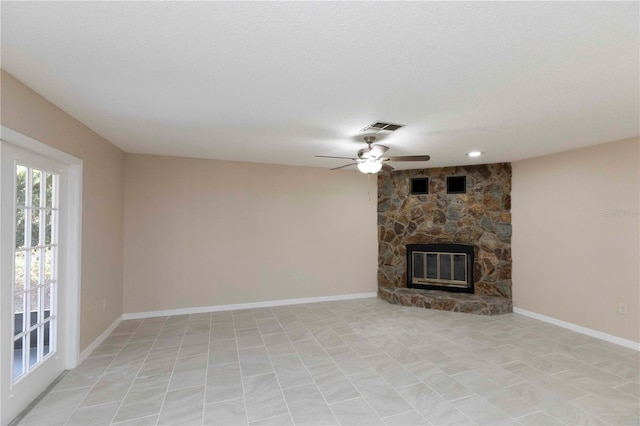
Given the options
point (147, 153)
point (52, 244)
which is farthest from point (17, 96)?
point (147, 153)

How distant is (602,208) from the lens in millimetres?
3652

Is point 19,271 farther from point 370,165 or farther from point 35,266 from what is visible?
point 370,165

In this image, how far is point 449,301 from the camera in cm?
466

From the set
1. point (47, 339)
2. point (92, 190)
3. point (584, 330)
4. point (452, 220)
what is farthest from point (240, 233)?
point (584, 330)

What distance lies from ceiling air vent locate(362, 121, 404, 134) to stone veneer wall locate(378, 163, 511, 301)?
2.56 metres

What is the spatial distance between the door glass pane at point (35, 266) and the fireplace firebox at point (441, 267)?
194 inches

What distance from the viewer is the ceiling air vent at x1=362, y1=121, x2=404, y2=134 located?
9.30 feet

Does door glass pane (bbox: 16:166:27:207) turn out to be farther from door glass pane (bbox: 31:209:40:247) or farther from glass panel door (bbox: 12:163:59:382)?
door glass pane (bbox: 31:209:40:247)

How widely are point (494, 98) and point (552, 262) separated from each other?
3204 mm

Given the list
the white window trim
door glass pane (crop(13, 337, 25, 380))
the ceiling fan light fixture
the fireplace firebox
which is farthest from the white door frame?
the fireplace firebox

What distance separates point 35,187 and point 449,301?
5161 millimetres

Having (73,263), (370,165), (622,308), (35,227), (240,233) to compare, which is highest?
(370,165)

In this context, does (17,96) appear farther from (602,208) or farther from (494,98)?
(602,208)

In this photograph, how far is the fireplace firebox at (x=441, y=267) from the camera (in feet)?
16.6
